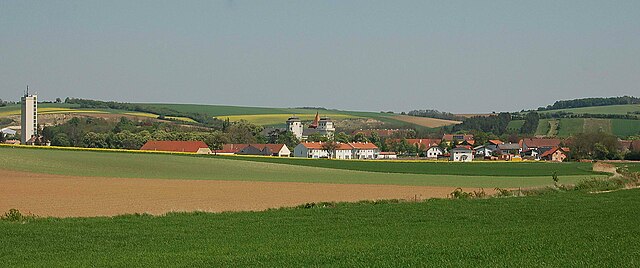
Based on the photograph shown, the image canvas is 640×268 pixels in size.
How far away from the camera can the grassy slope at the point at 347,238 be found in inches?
723

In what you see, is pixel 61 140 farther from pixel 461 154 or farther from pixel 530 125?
pixel 530 125

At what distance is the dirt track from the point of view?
33969 mm

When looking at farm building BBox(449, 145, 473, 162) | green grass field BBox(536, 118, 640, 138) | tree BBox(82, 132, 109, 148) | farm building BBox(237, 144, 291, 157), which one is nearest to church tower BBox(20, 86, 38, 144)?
tree BBox(82, 132, 109, 148)

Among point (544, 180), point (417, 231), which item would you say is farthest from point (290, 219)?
point (544, 180)

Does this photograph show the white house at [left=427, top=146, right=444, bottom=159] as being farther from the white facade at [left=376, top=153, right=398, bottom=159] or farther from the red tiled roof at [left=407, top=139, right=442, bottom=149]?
the white facade at [left=376, top=153, right=398, bottom=159]

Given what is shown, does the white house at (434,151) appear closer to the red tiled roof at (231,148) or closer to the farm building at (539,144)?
the farm building at (539,144)

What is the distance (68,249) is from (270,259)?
5.33 metres

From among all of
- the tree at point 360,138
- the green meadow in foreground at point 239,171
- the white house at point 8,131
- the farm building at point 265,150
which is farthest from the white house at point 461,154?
the white house at point 8,131

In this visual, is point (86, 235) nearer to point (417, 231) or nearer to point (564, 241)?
point (417, 231)

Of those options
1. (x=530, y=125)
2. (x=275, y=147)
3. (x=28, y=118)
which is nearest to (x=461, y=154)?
(x=275, y=147)

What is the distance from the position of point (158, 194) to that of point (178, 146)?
74.5 m

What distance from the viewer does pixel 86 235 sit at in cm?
2364

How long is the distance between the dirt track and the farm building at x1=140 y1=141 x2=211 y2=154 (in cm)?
6025

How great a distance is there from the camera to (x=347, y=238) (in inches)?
907
